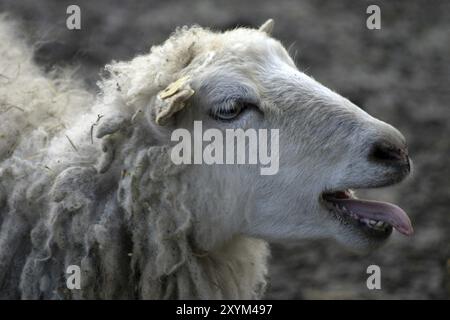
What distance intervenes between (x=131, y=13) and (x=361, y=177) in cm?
488

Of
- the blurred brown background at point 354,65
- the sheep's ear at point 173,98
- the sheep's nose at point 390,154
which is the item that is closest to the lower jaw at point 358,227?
the sheep's nose at point 390,154

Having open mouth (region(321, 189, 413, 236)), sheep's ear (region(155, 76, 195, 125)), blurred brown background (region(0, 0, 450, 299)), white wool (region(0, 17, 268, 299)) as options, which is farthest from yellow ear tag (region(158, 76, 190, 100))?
blurred brown background (region(0, 0, 450, 299))

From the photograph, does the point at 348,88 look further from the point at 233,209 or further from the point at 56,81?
the point at 233,209

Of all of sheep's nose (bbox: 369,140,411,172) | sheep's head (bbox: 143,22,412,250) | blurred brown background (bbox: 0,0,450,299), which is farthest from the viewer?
blurred brown background (bbox: 0,0,450,299)

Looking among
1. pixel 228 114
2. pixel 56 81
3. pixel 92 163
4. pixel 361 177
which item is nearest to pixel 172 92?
pixel 228 114

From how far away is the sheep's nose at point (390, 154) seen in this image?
294 centimetres

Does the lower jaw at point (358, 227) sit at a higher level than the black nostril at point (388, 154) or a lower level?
lower

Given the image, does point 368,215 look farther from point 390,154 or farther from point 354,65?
point 354,65

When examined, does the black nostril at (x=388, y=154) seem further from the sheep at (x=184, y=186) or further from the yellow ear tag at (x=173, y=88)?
the yellow ear tag at (x=173, y=88)

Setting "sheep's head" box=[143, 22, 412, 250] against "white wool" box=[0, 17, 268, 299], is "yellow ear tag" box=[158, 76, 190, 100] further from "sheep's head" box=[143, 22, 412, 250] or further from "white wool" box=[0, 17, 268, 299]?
"white wool" box=[0, 17, 268, 299]

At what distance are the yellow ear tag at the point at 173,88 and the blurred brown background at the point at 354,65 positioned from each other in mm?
1602

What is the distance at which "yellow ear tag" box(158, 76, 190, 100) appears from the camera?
2989 millimetres

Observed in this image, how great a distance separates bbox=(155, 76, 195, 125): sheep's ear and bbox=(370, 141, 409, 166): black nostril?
0.67 metres

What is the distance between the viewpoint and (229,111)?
10.1 ft
